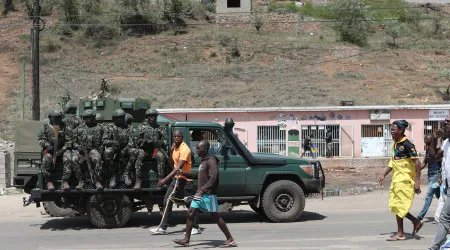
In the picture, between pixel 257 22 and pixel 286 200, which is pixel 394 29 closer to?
pixel 257 22

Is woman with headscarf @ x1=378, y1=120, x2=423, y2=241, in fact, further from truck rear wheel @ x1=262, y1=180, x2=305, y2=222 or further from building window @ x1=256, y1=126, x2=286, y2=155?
building window @ x1=256, y1=126, x2=286, y2=155

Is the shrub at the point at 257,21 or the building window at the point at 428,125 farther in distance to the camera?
the shrub at the point at 257,21

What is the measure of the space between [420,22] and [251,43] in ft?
69.2

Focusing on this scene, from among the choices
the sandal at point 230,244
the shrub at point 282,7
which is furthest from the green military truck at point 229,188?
the shrub at point 282,7

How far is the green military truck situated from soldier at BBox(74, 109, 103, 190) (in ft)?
1.02

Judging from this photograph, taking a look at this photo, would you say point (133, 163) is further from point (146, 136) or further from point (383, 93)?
point (383, 93)

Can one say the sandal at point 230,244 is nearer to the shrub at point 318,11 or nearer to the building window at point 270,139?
the building window at point 270,139

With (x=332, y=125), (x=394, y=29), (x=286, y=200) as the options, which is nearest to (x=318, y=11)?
(x=394, y=29)

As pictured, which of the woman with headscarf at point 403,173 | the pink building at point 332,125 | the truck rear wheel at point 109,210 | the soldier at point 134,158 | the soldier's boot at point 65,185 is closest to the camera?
the woman with headscarf at point 403,173

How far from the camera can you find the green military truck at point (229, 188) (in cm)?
1191

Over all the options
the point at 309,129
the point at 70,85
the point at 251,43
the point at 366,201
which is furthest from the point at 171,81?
the point at 366,201

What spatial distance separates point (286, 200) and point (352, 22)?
150ft

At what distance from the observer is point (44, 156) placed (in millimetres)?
11641

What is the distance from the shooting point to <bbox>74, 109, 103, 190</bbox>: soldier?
38.2 ft
